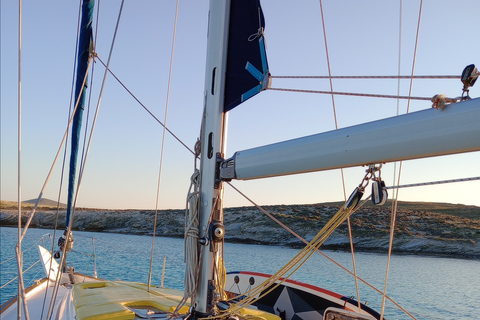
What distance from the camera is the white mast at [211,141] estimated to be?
267 cm

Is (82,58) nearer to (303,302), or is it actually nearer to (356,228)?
(303,302)

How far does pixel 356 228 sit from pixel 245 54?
3836 centimetres

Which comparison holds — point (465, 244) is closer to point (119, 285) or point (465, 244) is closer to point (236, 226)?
point (236, 226)

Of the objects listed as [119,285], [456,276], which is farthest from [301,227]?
[119,285]

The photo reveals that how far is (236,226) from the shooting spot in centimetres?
4512

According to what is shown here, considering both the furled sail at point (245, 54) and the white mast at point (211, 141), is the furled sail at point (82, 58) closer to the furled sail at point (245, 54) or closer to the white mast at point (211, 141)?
the white mast at point (211, 141)

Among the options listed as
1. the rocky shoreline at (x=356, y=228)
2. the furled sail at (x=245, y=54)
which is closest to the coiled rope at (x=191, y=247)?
the furled sail at (x=245, y=54)

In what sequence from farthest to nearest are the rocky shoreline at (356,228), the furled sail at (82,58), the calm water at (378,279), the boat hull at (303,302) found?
1. the rocky shoreline at (356,228)
2. the calm water at (378,279)
3. the furled sail at (82,58)
4. the boat hull at (303,302)

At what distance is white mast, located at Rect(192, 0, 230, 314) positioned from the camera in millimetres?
2672

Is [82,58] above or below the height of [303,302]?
above

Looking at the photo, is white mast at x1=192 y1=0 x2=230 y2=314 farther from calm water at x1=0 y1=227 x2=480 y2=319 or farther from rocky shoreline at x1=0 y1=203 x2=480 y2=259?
rocky shoreline at x1=0 y1=203 x2=480 y2=259

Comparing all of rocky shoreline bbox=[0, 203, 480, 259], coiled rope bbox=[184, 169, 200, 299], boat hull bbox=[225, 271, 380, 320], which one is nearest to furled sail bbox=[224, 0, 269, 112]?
coiled rope bbox=[184, 169, 200, 299]

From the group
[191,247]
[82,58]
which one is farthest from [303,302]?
[82,58]

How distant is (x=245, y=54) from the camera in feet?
9.02
